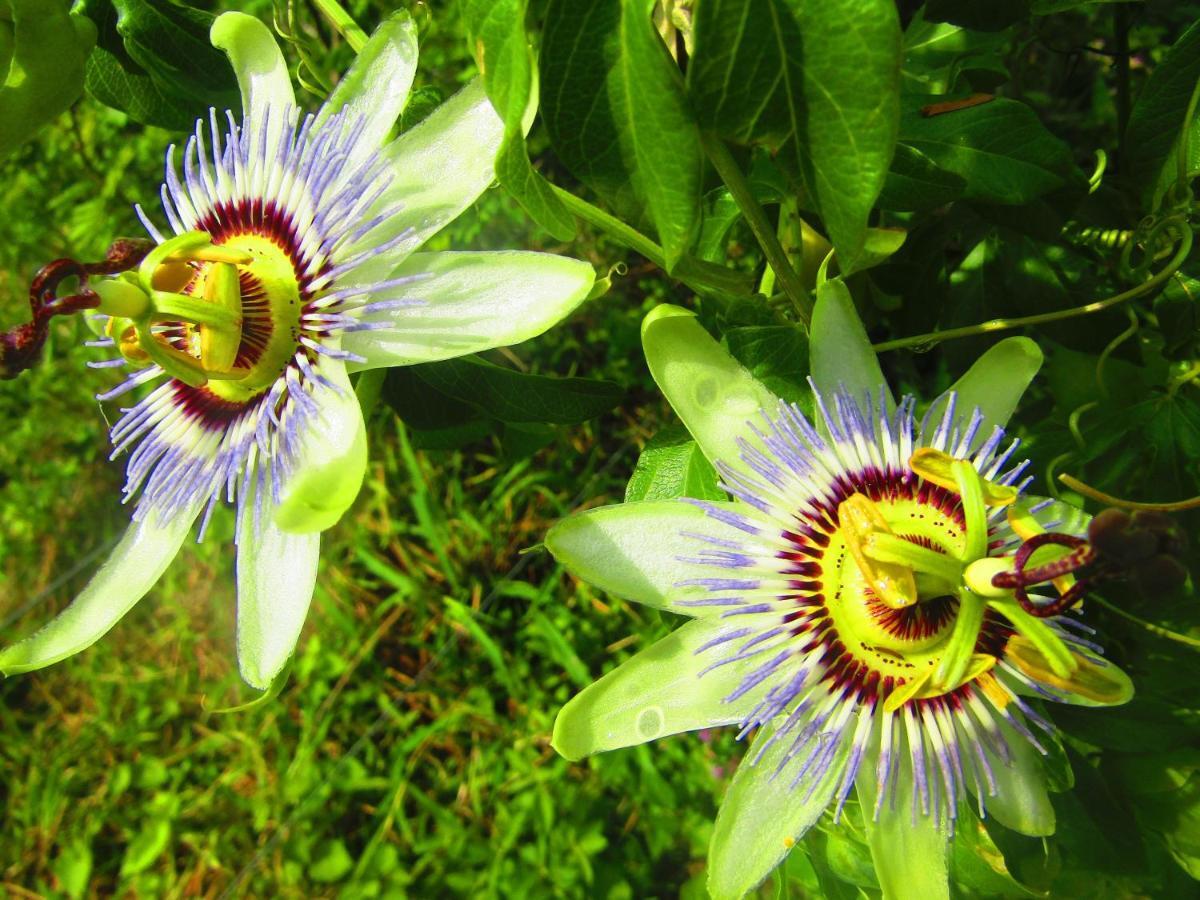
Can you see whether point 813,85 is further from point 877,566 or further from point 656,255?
point 877,566

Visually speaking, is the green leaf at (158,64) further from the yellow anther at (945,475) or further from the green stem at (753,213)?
the yellow anther at (945,475)

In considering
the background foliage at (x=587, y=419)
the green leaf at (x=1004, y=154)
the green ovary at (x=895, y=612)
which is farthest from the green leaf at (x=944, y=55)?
the green ovary at (x=895, y=612)

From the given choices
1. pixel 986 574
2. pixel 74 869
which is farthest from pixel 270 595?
pixel 74 869

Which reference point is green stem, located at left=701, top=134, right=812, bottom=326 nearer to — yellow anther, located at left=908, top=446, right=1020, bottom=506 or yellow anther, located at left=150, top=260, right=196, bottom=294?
yellow anther, located at left=908, top=446, right=1020, bottom=506

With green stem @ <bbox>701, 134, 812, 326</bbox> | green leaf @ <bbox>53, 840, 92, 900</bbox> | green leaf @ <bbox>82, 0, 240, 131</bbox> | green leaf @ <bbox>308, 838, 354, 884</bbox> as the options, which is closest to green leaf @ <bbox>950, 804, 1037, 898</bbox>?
green stem @ <bbox>701, 134, 812, 326</bbox>

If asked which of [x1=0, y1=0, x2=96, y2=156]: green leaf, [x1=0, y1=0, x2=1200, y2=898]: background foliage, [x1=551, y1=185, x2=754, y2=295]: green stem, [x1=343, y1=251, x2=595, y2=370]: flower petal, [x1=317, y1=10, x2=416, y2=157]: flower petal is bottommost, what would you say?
[x1=0, y1=0, x2=1200, y2=898]: background foliage

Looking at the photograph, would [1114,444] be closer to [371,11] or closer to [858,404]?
[858,404]
